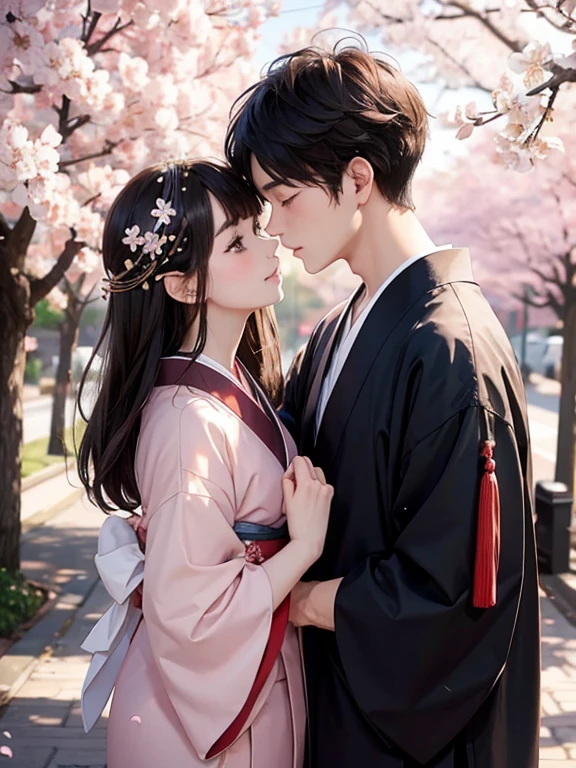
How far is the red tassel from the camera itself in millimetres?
1788

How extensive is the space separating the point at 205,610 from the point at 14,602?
13.4 ft

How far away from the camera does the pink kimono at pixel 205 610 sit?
1.88 metres

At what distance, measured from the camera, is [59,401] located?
38.7 ft

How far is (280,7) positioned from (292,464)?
6.47 metres

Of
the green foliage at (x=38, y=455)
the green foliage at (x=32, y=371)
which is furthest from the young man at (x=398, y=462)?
the green foliage at (x=32, y=371)

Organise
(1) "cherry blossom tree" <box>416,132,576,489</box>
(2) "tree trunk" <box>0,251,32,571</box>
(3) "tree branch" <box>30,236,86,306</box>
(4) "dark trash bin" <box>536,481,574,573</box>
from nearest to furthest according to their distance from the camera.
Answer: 1. (2) "tree trunk" <box>0,251,32,571</box>
2. (3) "tree branch" <box>30,236,86,306</box>
3. (4) "dark trash bin" <box>536,481,574,573</box>
4. (1) "cherry blossom tree" <box>416,132,576,489</box>

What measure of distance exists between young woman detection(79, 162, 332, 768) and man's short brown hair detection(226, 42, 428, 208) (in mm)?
152

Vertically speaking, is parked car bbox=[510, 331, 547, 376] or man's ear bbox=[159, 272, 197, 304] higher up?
man's ear bbox=[159, 272, 197, 304]

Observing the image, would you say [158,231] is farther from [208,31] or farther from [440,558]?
[208,31]

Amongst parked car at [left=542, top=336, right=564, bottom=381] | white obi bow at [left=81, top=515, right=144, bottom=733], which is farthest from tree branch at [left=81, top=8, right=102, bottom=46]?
parked car at [left=542, top=336, right=564, bottom=381]

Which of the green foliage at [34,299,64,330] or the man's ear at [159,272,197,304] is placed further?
the green foliage at [34,299,64,330]

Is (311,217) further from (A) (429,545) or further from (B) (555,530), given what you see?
(B) (555,530)

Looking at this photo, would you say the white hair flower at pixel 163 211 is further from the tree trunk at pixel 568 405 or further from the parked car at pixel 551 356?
the parked car at pixel 551 356

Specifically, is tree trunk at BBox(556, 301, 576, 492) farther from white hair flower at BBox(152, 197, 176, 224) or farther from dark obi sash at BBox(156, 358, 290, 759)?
white hair flower at BBox(152, 197, 176, 224)
